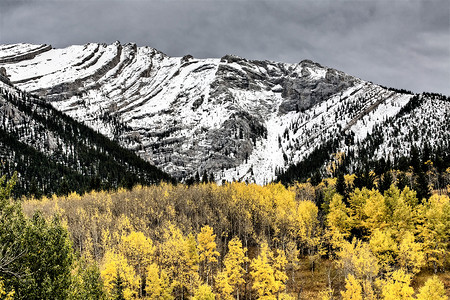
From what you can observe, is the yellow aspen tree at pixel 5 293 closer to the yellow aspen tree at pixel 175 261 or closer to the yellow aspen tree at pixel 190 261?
the yellow aspen tree at pixel 175 261

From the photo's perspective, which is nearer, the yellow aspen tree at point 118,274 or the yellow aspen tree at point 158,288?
the yellow aspen tree at point 118,274

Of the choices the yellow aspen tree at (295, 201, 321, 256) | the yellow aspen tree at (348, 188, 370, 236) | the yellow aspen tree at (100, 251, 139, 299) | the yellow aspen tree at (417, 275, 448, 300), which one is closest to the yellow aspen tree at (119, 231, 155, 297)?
the yellow aspen tree at (100, 251, 139, 299)

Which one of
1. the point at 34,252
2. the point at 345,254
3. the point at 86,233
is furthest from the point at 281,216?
the point at 34,252

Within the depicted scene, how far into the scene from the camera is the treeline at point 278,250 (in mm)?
46844

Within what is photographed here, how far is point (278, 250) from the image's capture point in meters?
54.2

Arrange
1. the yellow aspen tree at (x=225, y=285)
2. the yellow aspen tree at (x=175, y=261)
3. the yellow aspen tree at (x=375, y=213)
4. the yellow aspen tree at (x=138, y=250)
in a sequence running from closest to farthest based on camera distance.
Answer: the yellow aspen tree at (x=225, y=285), the yellow aspen tree at (x=175, y=261), the yellow aspen tree at (x=138, y=250), the yellow aspen tree at (x=375, y=213)

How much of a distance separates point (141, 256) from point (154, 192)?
54927mm

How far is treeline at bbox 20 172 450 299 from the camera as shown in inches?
1844

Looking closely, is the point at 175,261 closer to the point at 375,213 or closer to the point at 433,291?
the point at 433,291

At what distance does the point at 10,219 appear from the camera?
51.1 ft

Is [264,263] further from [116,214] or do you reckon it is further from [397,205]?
[116,214]

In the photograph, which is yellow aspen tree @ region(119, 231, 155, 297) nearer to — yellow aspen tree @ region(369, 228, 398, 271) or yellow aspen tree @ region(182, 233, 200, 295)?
yellow aspen tree @ region(182, 233, 200, 295)

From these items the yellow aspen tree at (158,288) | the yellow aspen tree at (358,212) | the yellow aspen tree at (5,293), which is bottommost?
the yellow aspen tree at (158,288)

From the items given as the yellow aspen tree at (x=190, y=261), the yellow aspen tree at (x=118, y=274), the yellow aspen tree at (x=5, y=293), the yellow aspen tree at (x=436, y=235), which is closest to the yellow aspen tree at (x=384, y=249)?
the yellow aspen tree at (x=436, y=235)
